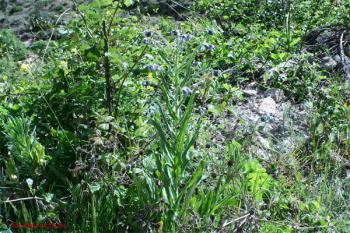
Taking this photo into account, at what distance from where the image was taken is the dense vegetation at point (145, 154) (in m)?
2.75

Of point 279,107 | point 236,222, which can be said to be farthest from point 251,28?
point 236,222

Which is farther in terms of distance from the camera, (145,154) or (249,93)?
(249,93)

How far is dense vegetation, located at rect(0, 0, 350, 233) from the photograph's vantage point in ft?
9.02

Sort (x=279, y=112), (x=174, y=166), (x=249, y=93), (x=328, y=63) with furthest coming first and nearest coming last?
(x=328, y=63) → (x=249, y=93) → (x=279, y=112) → (x=174, y=166)

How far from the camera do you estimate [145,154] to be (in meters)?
3.16

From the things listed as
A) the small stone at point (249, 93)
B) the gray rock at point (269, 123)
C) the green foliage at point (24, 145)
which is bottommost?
the gray rock at point (269, 123)

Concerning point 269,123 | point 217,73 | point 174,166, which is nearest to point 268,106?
point 269,123

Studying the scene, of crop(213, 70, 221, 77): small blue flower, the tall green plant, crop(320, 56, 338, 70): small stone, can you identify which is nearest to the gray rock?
crop(213, 70, 221, 77): small blue flower

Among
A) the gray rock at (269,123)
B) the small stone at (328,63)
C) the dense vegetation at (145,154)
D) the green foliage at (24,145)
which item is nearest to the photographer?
the dense vegetation at (145,154)

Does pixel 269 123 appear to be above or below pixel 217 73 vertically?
below

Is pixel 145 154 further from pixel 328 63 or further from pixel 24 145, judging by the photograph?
pixel 328 63

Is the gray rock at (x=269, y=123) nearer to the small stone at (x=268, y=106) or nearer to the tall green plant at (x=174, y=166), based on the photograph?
the small stone at (x=268, y=106)

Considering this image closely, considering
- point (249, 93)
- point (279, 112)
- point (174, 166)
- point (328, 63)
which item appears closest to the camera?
point (174, 166)

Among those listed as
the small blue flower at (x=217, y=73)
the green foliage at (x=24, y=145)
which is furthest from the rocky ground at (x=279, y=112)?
the green foliage at (x=24, y=145)
